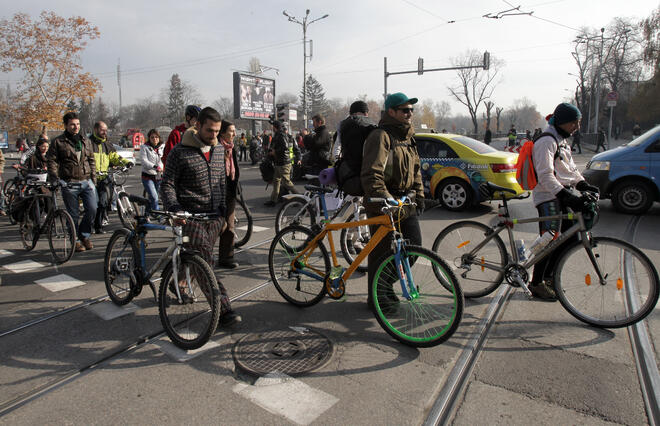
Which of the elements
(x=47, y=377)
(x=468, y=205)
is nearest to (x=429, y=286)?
(x=47, y=377)

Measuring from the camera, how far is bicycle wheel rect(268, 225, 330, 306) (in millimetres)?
3852

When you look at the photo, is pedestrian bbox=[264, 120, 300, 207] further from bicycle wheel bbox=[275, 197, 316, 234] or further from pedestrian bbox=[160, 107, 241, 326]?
pedestrian bbox=[160, 107, 241, 326]

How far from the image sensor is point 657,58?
3812cm

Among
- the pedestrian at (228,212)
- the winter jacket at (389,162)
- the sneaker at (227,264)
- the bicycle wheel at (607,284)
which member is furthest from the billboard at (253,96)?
the bicycle wheel at (607,284)

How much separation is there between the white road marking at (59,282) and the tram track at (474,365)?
→ 415 centimetres

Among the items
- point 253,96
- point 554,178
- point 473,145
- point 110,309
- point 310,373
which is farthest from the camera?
point 253,96

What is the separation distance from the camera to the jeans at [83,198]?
19.9 ft

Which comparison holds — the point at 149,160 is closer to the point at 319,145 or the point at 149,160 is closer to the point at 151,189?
the point at 151,189

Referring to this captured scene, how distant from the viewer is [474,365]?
118 inches

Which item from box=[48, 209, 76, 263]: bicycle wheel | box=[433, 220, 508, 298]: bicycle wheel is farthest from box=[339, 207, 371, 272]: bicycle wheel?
box=[48, 209, 76, 263]: bicycle wheel

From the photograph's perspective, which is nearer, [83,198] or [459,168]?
[83,198]

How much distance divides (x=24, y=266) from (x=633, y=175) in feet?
33.2

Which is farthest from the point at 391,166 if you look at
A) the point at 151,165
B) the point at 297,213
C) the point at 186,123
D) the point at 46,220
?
the point at 151,165

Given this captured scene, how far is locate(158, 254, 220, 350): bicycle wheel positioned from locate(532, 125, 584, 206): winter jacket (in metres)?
3.06
